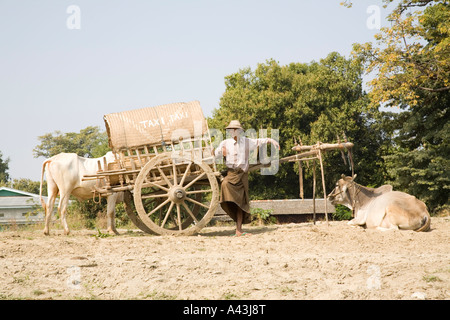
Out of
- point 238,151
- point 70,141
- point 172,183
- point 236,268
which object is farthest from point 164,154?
point 70,141

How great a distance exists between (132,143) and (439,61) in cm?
1081

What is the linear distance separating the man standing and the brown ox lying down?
2078mm

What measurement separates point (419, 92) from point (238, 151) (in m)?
11.4

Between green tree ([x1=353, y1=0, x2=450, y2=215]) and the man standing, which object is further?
green tree ([x1=353, y1=0, x2=450, y2=215])

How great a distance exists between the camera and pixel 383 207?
9.77 meters

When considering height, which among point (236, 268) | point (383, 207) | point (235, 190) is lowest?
point (236, 268)

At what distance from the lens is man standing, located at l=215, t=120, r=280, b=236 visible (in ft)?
31.3

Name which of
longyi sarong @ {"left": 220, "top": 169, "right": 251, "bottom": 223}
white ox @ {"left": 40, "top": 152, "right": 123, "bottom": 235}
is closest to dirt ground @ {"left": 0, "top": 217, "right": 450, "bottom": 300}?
longyi sarong @ {"left": 220, "top": 169, "right": 251, "bottom": 223}

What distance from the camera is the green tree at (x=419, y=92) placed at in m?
16.8

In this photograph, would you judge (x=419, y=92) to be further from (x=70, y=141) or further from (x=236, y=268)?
(x=70, y=141)

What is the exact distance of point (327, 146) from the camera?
10.0 m

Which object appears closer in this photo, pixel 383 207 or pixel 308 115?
pixel 383 207

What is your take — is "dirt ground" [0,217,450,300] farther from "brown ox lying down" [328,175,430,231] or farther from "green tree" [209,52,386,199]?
"green tree" [209,52,386,199]
